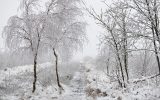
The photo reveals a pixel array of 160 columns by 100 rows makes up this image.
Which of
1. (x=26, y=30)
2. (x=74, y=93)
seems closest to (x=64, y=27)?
(x=26, y=30)

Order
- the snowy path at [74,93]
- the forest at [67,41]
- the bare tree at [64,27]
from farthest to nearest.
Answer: the bare tree at [64,27]
the snowy path at [74,93]
the forest at [67,41]

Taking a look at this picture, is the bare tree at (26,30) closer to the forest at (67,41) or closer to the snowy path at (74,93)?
the forest at (67,41)

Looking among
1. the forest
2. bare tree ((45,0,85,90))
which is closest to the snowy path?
the forest

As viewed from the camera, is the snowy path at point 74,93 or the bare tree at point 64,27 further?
the bare tree at point 64,27

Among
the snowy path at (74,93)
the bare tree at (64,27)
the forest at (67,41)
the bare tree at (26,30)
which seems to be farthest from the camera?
the bare tree at (64,27)

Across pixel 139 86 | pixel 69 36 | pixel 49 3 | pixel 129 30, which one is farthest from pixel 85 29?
pixel 129 30

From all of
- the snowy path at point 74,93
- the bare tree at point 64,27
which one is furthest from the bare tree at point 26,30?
the snowy path at point 74,93

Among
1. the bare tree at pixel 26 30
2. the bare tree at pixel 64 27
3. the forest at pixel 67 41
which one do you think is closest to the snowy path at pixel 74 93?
the forest at pixel 67 41

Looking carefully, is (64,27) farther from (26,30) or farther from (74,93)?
(74,93)

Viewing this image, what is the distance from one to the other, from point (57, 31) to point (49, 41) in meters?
0.99

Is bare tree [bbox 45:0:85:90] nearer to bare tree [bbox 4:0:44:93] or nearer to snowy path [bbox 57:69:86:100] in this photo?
bare tree [bbox 4:0:44:93]

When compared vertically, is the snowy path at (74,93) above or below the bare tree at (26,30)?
below

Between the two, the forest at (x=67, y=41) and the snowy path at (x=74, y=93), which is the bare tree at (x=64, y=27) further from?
the snowy path at (x=74, y=93)

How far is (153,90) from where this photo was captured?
8.60 metres
